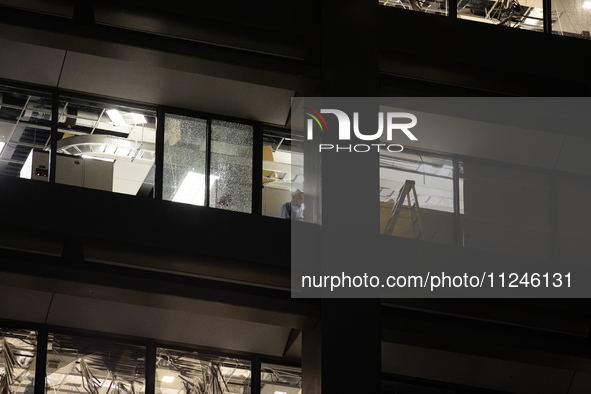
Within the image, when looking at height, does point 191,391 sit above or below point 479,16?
below

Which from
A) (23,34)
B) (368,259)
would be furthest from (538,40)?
(23,34)

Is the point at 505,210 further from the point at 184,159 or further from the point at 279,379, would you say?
the point at 184,159

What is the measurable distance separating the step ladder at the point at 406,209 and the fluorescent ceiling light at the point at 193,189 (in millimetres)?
2365

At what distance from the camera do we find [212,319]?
918 cm

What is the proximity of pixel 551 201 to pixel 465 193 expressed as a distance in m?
1.29

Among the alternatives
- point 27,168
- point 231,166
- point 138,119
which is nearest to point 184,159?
point 231,166

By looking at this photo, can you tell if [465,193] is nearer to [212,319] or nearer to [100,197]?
[212,319]

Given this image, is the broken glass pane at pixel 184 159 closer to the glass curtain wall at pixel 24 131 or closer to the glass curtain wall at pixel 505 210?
the glass curtain wall at pixel 24 131

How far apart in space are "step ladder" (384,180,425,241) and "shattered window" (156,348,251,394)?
2.75 m

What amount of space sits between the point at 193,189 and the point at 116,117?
1458mm

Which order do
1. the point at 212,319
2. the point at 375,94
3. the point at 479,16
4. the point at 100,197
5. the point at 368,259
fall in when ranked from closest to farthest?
the point at 100,197 → the point at 368,259 → the point at 375,94 → the point at 212,319 → the point at 479,16

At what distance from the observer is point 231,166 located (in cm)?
962

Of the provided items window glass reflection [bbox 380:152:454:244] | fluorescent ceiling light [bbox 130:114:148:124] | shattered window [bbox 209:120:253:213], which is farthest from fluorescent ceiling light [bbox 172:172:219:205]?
window glass reflection [bbox 380:152:454:244]

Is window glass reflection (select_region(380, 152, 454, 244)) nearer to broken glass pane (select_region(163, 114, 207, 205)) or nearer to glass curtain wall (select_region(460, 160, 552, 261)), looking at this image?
glass curtain wall (select_region(460, 160, 552, 261))
